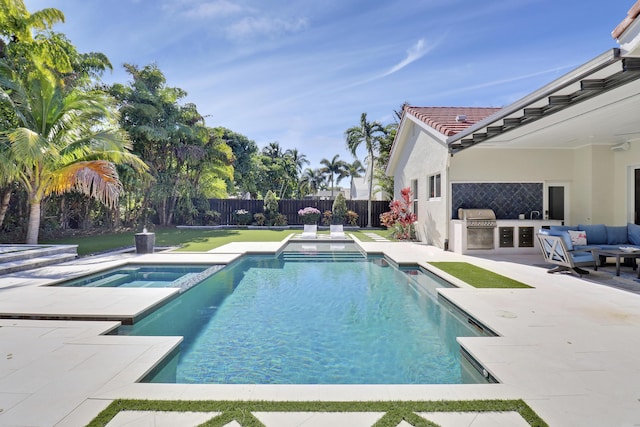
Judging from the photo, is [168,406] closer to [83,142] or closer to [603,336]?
[603,336]

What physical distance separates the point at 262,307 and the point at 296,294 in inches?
39.7

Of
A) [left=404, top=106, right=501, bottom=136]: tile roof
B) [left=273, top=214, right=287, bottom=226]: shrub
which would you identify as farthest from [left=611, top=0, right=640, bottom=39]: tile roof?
[left=273, top=214, right=287, bottom=226]: shrub

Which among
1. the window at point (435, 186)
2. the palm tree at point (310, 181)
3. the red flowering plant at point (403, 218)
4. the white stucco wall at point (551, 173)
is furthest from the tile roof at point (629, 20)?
the palm tree at point (310, 181)

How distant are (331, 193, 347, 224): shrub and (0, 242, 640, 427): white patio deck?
1669 centimetres

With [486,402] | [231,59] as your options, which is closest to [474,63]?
[231,59]

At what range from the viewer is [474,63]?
1305 centimetres

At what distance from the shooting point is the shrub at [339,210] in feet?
71.9

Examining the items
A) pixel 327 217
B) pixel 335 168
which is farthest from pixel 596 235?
pixel 335 168

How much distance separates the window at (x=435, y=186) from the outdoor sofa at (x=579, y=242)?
14.7ft

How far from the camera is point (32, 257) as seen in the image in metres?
8.54

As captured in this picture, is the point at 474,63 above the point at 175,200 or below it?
above

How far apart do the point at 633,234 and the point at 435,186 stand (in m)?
5.88

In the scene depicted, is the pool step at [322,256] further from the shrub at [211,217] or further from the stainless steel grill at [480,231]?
the shrub at [211,217]

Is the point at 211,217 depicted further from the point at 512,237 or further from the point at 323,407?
the point at 323,407
